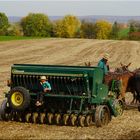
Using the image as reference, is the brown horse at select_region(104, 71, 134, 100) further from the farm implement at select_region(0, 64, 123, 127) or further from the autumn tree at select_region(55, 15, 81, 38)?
the autumn tree at select_region(55, 15, 81, 38)

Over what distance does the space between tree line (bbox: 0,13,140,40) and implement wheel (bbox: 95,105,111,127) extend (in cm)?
7549

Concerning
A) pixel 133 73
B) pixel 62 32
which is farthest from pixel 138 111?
pixel 62 32

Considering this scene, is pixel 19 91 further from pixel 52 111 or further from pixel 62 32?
pixel 62 32

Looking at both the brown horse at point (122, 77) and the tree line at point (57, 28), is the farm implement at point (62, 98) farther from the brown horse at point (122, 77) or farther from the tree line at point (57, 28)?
the tree line at point (57, 28)

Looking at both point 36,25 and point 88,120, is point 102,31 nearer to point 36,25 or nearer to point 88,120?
point 36,25

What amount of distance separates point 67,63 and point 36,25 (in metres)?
60.0

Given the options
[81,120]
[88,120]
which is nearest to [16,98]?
[81,120]

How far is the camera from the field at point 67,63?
1171cm

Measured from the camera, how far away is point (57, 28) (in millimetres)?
92062

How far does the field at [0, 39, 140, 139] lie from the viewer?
1171cm

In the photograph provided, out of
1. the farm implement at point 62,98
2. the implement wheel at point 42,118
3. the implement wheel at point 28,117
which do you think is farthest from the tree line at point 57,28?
the implement wheel at point 42,118

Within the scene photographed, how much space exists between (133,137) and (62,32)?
3179 inches

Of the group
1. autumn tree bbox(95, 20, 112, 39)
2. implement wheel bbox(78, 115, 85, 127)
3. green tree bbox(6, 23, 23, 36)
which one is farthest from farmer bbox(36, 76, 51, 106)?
autumn tree bbox(95, 20, 112, 39)

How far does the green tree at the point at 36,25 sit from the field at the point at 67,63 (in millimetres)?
38972
